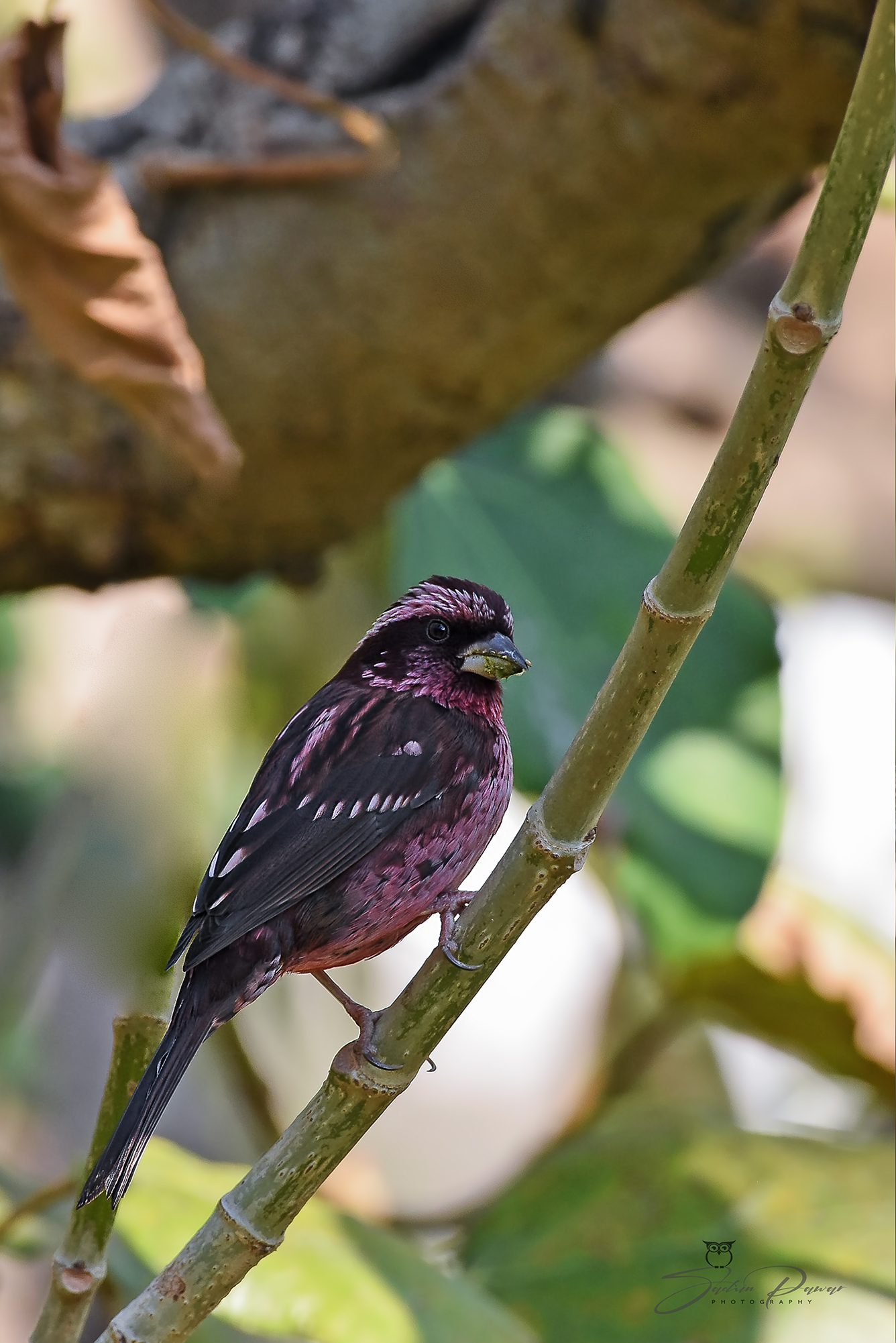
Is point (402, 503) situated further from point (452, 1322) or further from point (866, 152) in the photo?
point (866, 152)

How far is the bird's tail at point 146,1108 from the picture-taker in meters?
0.91

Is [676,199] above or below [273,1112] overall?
above

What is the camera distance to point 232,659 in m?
3.43

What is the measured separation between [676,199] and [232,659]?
150cm

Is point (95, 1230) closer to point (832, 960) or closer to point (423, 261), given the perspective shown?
point (423, 261)

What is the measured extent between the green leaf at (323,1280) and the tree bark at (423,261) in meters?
1.27

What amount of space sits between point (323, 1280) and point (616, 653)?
1.35 meters

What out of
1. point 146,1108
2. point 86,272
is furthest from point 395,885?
point 86,272

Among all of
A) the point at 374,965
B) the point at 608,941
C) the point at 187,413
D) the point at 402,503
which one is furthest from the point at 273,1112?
the point at 187,413

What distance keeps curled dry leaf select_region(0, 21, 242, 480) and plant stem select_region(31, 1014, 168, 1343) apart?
80 cm

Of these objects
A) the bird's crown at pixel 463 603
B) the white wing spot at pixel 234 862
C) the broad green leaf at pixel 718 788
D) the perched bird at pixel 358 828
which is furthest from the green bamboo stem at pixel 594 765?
the broad green leaf at pixel 718 788

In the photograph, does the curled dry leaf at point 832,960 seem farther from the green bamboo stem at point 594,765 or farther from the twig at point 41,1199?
the green bamboo stem at point 594,765

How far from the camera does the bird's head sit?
1313 millimetres

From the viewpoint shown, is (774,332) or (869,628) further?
(869,628)
